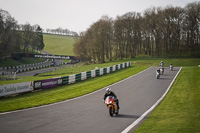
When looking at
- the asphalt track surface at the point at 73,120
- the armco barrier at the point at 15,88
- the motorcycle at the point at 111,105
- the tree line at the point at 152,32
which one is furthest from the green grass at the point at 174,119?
the tree line at the point at 152,32

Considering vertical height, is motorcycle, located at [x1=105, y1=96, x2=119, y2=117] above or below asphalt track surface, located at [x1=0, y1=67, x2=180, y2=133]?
above

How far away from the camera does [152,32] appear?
72.6 m

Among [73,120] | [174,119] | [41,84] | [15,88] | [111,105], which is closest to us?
[174,119]

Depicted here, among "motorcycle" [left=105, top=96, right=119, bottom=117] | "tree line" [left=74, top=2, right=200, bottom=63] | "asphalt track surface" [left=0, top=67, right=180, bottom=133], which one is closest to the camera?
"asphalt track surface" [left=0, top=67, right=180, bottom=133]

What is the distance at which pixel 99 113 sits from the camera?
498 inches

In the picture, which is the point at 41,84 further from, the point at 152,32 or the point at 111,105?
the point at 152,32

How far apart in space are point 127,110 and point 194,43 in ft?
216

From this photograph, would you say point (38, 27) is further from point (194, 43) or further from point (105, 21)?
point (194, 43)

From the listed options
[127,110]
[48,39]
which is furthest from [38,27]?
[127,110]

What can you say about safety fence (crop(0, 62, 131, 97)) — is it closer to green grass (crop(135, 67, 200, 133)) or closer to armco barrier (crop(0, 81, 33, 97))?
armco barrier (crop(0, 81, 33, 97))

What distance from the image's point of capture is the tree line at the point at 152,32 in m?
67.4

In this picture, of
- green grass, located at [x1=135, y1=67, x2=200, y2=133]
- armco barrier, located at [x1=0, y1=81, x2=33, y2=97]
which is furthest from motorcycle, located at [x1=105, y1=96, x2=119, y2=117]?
armco barrier, located at [x1=0, y1=81, x2=33, y2=97]

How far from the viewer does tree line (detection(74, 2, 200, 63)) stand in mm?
67438

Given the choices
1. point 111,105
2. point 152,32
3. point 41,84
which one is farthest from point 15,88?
point 152,32
